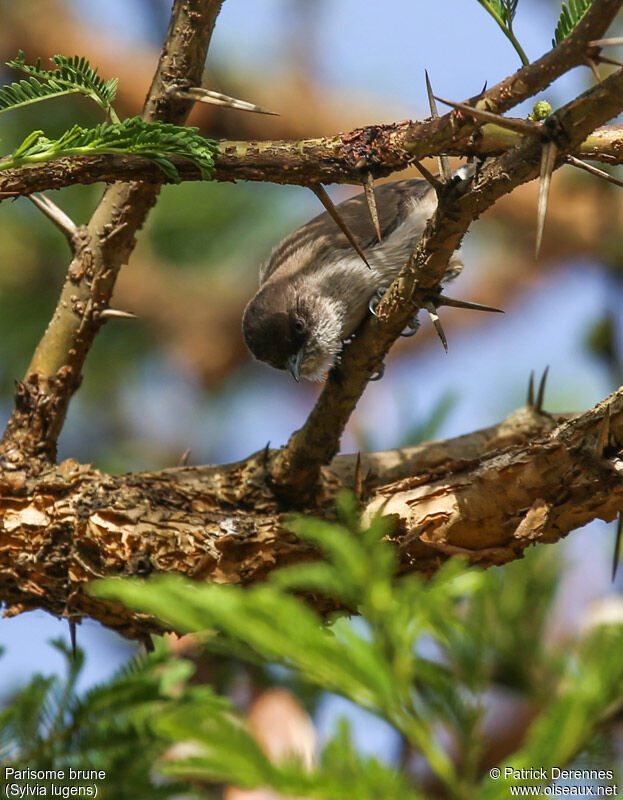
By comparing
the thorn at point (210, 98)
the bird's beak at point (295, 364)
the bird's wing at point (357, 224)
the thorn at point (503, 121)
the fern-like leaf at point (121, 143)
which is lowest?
the thorn at point (503, 121)

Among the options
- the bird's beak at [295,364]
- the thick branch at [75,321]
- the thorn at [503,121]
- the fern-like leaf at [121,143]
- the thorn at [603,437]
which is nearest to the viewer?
the thorn at [503,121]

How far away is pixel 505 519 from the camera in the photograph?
2.11m

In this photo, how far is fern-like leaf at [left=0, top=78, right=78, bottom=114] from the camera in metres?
1.72

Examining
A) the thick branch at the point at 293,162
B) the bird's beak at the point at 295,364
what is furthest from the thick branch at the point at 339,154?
the bird's beak at the point at 295,364

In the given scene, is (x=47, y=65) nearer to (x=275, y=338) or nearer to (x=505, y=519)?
(x=275, y=338)

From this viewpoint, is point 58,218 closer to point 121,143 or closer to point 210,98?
point 210,98

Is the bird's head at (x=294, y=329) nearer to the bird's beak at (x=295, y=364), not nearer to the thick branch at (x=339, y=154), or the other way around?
the bird's beak at (x=295, y=364)

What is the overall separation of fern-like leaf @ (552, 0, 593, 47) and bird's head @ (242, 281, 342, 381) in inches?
82.2

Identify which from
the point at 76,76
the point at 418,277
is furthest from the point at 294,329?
the point at 76,76

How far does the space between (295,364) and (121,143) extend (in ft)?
7.55

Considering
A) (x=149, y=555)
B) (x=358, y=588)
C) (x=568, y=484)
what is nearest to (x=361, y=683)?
(x=358, y=588)

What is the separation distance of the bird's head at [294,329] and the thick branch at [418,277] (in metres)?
1.26

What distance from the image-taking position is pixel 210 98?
2.13 meters

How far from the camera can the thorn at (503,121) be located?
1561 millimetres
